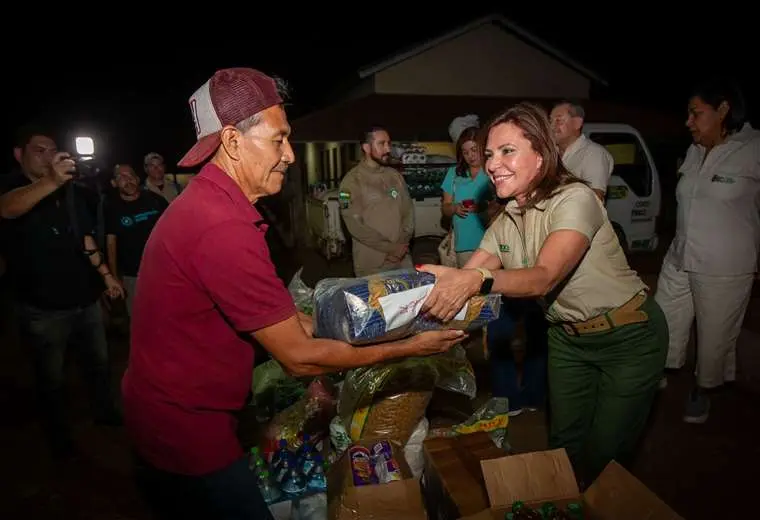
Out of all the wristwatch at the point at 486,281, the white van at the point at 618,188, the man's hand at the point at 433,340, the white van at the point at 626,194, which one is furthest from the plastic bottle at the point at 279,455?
the white van at the point at 626,194

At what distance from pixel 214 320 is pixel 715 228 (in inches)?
139

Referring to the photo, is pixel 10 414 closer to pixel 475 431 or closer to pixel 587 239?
pixel 475 431

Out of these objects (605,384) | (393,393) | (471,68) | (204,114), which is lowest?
(393,393)

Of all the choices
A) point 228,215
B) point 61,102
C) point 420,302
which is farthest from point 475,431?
point 61,102

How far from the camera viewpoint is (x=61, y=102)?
1355 inches

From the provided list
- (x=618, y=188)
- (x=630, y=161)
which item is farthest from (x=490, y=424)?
(x=630, y=161)

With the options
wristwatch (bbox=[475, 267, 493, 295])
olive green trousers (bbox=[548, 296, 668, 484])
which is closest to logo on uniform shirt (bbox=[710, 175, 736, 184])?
olive green trousers (bbox=[548, 296, 668, 484])

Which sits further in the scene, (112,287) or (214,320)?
(112,287)

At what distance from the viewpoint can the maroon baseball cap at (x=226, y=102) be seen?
1.62 m

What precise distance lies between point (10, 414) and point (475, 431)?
417 centimetres

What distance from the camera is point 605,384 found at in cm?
243

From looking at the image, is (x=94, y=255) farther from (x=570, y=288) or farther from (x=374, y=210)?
(x=570, y=288)

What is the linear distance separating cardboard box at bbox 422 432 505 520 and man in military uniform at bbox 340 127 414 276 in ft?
7.56

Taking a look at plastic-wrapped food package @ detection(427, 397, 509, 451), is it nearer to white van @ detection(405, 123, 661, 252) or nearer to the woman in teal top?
the woman in teal top
